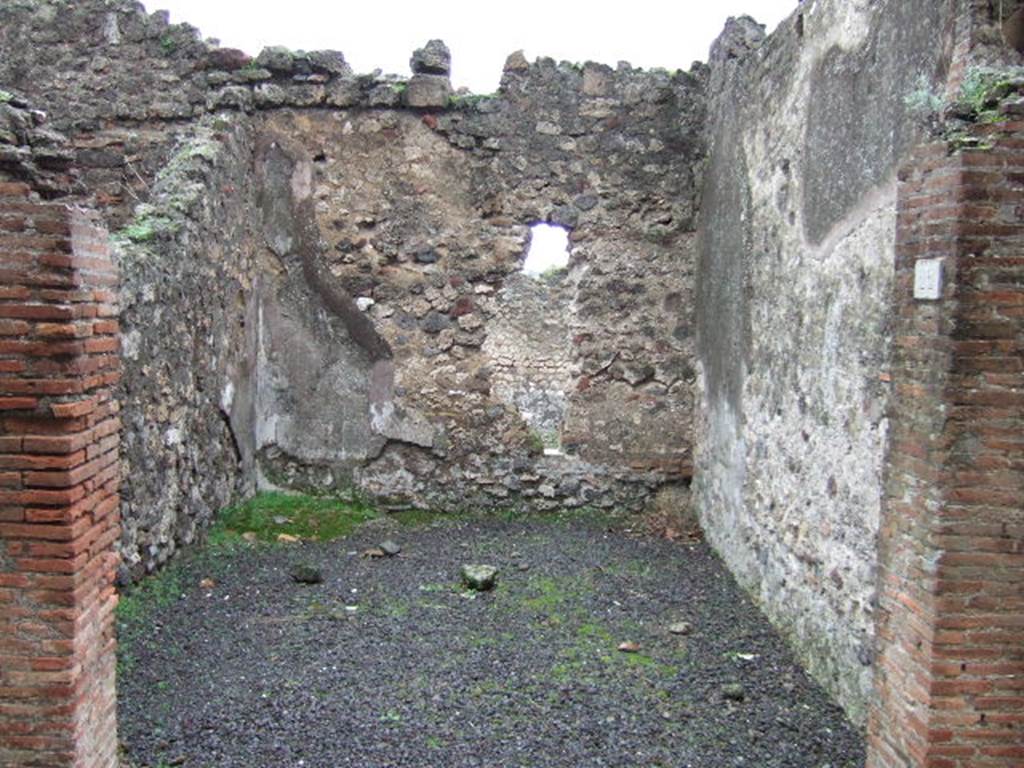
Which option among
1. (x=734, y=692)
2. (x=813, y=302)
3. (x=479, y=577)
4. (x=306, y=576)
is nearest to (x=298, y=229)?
(x=306, y=576)

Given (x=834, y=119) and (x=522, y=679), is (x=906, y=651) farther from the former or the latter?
(x=834, y=119)

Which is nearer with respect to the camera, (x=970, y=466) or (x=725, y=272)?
(x=970, y=466)

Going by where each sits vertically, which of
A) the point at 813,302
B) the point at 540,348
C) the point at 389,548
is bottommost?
the point at 389,548

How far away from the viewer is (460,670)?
5031mm

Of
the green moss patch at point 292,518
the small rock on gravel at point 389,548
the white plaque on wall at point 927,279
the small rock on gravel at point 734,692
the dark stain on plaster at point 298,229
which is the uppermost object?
the dark stain on plaster at point 298,229

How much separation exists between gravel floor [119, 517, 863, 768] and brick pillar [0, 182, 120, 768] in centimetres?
97

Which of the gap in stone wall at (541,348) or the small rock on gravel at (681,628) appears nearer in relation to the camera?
the small rock on gravel at (681,628)

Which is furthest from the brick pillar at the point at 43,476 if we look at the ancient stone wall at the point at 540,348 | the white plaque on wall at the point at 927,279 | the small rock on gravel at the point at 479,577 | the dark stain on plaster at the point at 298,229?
the ancient stone wall at the point at 540,348

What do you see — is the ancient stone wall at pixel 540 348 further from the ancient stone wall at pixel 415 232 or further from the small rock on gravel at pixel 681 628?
the small rock on gravel at pixel 681 628

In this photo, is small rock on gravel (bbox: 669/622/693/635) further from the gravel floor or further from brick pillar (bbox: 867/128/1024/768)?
brick pillar (bbox: 867/128/1024/768)

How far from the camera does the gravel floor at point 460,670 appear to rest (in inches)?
165

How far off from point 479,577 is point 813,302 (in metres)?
2.89

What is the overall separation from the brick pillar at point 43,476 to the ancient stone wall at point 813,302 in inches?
132

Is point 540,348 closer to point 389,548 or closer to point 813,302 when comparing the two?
point 389,548
